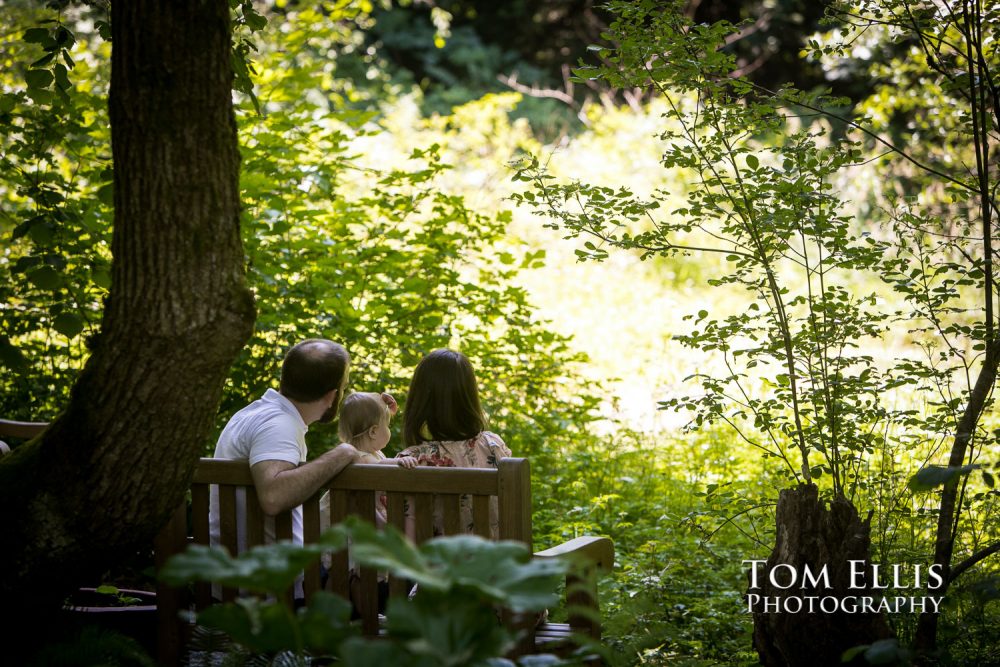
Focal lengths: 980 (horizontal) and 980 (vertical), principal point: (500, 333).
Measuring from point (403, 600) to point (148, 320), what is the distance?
3.19 feet

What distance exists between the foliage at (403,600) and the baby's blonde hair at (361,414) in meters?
1.66

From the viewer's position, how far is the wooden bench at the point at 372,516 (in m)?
2.32

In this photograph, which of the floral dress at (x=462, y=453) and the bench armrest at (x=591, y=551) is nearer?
the bench armrest at (x=591, y=551)

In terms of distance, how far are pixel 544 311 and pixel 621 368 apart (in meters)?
1.58

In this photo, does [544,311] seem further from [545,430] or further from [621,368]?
[545,430]

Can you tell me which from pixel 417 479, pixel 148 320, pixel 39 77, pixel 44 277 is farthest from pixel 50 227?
pixel 417 479

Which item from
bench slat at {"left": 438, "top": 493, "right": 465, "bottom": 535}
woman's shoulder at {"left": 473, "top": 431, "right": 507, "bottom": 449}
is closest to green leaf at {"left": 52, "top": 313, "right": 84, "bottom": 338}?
woman's shoulder at {"left": 473, "top": 431, "right": 507, "bottom": 449}

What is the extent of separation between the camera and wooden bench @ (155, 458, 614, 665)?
2.32 metres

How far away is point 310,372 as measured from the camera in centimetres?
277

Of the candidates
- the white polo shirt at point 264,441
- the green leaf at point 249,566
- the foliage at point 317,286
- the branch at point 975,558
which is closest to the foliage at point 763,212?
the branch at point 975,558

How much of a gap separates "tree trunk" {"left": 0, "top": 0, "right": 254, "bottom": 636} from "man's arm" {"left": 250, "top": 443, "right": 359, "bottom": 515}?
1.08 ft

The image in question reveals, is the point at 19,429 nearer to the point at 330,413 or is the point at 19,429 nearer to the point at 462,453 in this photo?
the point at 330,413

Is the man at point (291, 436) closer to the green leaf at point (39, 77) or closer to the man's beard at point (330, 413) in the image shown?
the man's beard at point (330, 413)

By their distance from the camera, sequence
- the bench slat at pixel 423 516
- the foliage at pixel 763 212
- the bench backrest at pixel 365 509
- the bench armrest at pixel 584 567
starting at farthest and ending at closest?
1. the foliage at pixel 763 212
2. the bench armrest at pixel 584 567
3. the bench slat at pixel 423 516
4. the bench backrest at pixel 365 509
